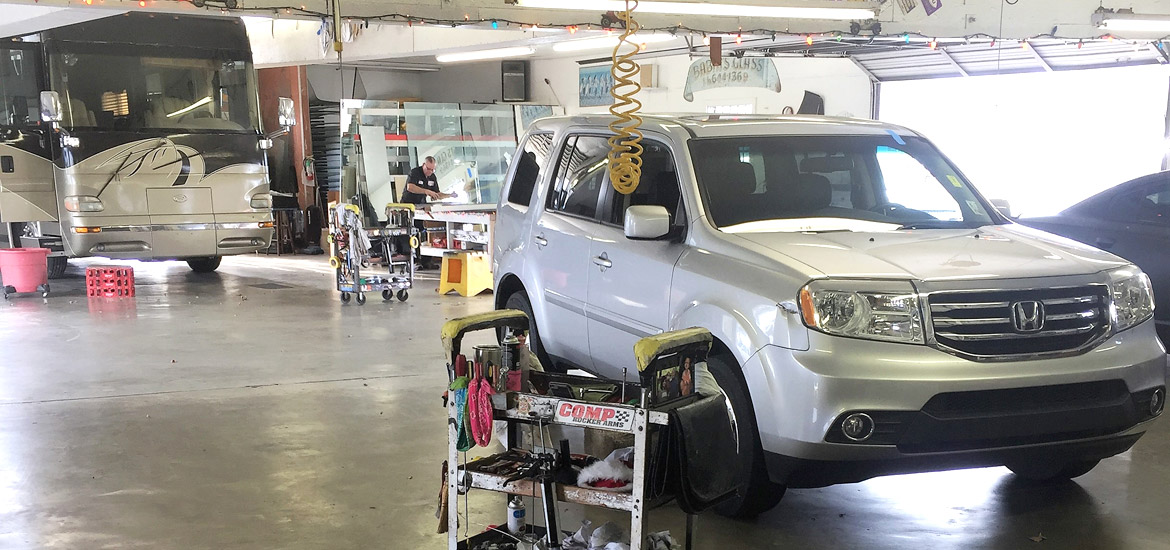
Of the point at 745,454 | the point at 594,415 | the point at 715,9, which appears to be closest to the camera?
the point at 594,415

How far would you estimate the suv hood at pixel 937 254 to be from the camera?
155 inches

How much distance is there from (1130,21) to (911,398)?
26.9 ft

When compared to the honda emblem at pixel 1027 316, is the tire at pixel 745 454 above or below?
below

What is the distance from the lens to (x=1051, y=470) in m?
4.75

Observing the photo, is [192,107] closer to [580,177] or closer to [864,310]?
[580,177]

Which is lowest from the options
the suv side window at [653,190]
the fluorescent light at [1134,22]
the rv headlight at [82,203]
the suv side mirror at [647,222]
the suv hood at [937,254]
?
the rv headlight at [82,203]

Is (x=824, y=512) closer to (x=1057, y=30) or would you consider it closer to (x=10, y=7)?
(x=1057, y=30)

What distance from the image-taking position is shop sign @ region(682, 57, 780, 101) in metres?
15.0

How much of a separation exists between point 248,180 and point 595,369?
28.5ft

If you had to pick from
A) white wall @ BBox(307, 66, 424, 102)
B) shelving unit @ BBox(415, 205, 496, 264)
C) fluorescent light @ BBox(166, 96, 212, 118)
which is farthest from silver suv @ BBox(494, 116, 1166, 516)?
white wall @ BBox(307, 66, 424, 102)

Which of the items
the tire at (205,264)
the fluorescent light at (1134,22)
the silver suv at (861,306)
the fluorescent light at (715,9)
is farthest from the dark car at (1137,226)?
the tire at (205,264)

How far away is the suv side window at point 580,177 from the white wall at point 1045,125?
278 inches

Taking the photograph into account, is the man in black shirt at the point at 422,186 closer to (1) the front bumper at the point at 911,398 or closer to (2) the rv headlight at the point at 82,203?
(2) the rv headlight at the point at 82,203

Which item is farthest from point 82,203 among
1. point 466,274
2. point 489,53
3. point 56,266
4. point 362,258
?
point 489,53
